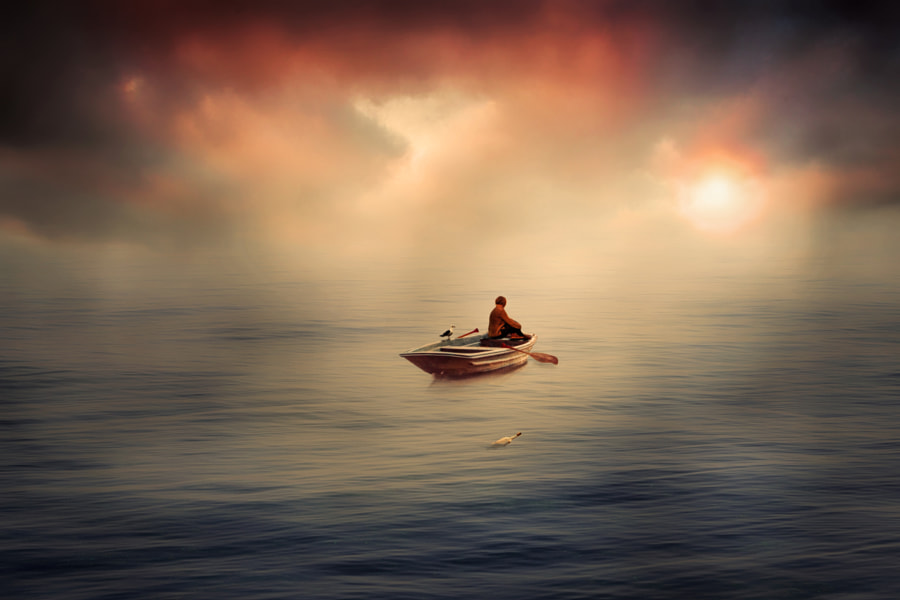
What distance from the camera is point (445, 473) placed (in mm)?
20234

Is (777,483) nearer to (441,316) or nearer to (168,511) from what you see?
(168,511)

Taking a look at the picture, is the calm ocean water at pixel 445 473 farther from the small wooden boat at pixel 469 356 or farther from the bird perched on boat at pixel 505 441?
the small wooden boat at pixel 469 356

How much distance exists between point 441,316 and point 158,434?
41307mm

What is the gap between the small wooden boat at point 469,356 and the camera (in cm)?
3353

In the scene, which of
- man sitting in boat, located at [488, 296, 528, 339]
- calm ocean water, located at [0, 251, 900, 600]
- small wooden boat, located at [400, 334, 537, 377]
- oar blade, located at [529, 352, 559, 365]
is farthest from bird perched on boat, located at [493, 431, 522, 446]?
oar blade, located at [529, 352, 559, 365]

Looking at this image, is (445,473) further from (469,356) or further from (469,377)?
(469,377)

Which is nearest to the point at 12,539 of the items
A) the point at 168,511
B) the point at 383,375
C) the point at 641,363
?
the point at 168,511

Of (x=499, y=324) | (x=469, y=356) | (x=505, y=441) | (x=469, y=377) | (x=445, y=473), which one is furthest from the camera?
(x=499, y=324)

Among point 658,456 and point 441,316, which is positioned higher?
point 441,316

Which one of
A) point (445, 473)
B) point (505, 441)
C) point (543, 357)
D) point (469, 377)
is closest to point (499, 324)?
point (543, 357)

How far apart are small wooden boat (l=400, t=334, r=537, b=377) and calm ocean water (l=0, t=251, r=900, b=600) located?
77cm

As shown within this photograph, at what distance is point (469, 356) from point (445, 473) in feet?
44.8

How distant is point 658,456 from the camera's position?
72.7ft

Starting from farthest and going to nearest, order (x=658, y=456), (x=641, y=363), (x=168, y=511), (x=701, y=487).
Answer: (x=641, y=363)
(x=658, y=456)
(x=701, y=487)
(x=168, y=511)
